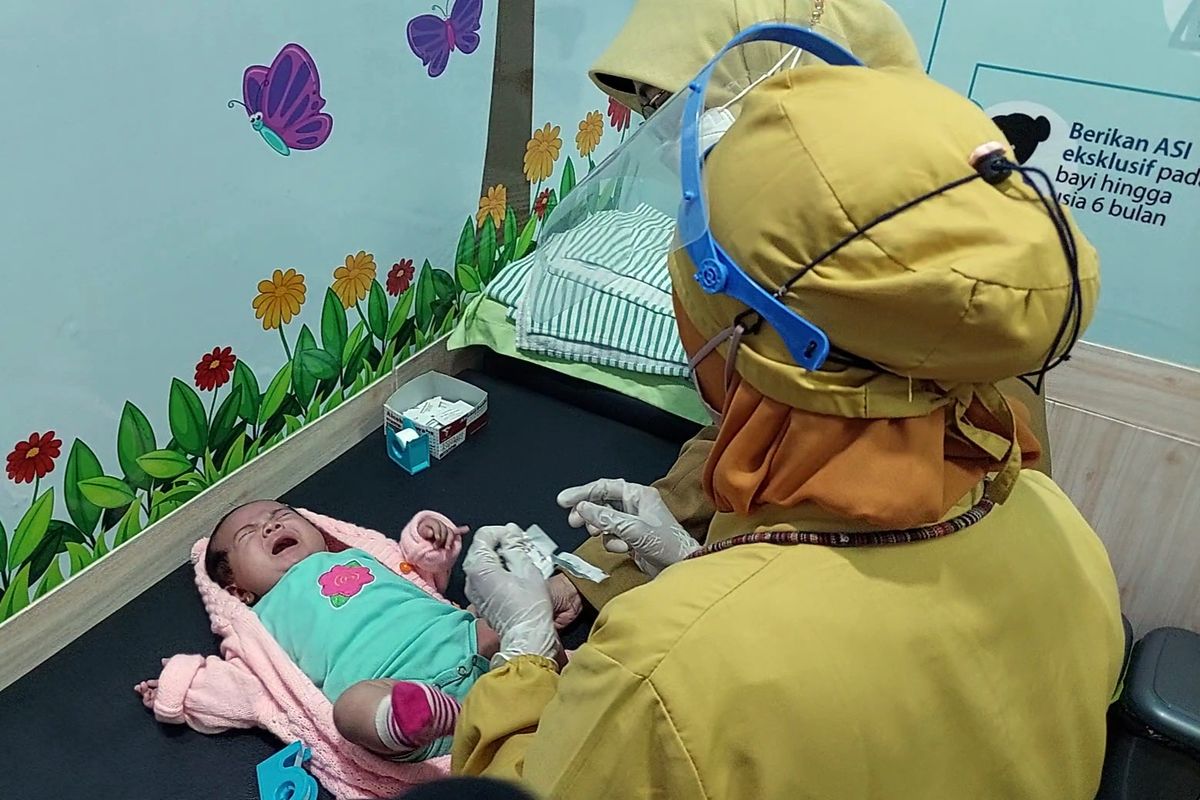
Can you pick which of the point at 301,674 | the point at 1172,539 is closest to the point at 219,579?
the point at 301,674

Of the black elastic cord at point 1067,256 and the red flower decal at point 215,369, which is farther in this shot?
the red flower decal at point 215,369

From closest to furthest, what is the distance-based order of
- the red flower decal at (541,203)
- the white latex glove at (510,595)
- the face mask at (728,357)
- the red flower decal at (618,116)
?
the face mask at (728,357)
the white latex glove at (510,595)
the red flower decal at (541,203)
the red flower decal at (618,116)

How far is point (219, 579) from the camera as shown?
143cm

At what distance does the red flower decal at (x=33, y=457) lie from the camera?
4.06 feet

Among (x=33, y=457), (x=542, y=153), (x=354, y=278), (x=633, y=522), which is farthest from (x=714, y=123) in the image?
(x=542, y=153)

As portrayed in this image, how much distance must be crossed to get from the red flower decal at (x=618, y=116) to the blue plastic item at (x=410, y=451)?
38.9 inches

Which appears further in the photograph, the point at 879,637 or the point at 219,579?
the point at 219,579

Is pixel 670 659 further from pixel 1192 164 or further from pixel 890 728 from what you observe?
pixel 1192 164

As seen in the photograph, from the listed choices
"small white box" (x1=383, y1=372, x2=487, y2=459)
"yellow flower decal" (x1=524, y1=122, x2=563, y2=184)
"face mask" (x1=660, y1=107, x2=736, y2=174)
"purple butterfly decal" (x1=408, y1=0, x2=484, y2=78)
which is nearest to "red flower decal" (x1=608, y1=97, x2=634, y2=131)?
"yellow flower decal" (x1=524, y1=122, x2=563, y2=184)

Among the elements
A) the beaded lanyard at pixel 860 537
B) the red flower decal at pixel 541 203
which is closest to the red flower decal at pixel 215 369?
the red flower decal at pixel 541 203

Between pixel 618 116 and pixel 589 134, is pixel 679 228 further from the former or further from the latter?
pixel 618 116

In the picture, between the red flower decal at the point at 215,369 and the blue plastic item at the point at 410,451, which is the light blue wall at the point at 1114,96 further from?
the red flower decal at the point at 215,369

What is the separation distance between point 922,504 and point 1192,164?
129cm

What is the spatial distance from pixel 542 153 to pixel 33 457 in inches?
48.7
